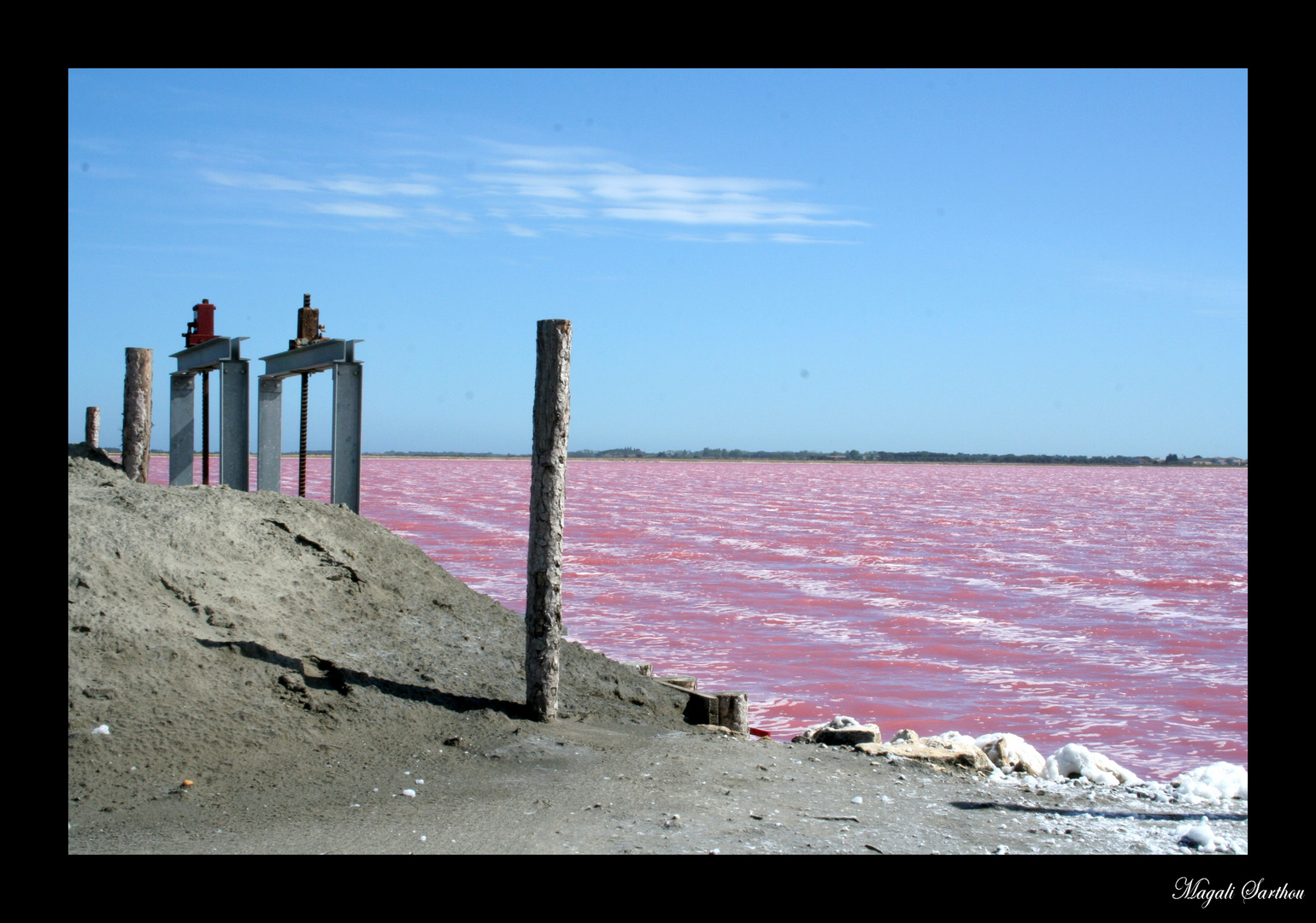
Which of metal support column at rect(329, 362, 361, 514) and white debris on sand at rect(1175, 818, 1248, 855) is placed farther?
metal support column at rect(329, 362, 361, 514)

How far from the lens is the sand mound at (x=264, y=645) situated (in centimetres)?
656

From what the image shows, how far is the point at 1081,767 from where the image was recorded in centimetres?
822

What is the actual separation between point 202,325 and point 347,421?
3615 millimetres

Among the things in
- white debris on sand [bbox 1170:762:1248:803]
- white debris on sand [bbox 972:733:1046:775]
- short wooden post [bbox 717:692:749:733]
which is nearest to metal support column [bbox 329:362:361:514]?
short wooden post [bbox 717:692:749:733]

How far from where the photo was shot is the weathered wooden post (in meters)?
7.71

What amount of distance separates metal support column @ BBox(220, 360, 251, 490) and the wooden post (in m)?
1.50

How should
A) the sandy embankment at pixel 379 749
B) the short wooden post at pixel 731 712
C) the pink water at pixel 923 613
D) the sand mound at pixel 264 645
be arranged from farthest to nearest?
the pink water at pixel 923 613, the short wooden post at pixel 731 712, the sand mound at pixel 264 645, the sandy embankment at pixel 379 749

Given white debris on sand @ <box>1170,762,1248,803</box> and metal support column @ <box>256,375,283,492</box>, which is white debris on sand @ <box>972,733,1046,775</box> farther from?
metal support column @ <box>256,375,283,492</box>

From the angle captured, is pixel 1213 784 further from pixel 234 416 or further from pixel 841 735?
pixel 234 416

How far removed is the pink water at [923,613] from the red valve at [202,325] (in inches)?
226

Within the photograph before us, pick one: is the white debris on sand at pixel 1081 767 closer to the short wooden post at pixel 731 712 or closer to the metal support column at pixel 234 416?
the short wooden post at pixel 731 712

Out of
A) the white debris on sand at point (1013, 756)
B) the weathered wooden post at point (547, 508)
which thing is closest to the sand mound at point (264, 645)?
the weathered wooden post at point (547, 508)
